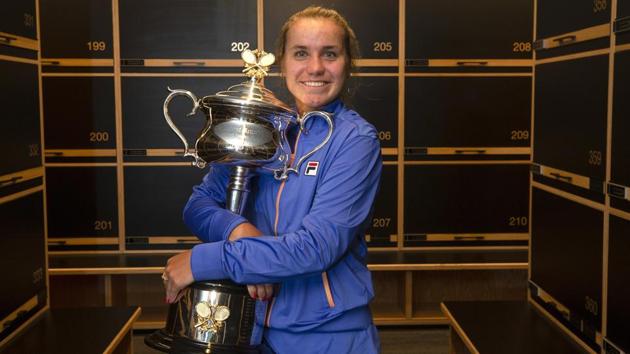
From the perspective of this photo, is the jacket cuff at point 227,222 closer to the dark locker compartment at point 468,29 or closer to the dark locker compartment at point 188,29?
the dark locker compartment at point 188,29

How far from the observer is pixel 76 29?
363 centimetres

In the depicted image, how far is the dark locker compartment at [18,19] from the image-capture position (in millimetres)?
2100

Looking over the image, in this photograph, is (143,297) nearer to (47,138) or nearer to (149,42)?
(47,138)

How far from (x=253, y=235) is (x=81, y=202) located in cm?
265

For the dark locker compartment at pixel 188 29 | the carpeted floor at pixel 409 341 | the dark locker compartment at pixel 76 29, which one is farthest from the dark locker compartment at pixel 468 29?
the dark locker compartment at pixel 76 29

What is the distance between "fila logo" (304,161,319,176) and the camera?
1.35 meters

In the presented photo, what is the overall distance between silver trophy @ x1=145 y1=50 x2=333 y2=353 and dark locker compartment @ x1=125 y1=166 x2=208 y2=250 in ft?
7.83

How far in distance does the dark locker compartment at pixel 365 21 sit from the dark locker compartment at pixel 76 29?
0.85 m

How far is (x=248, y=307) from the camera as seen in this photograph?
1.32m

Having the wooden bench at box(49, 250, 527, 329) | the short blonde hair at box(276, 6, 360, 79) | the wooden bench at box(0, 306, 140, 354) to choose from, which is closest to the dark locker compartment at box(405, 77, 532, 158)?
the wooden bench at box(49, 250, 527, 329)

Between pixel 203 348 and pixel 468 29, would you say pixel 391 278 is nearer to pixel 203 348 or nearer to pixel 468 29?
pixel 468 29

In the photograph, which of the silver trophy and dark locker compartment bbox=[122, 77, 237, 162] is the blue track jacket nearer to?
the silver trophy

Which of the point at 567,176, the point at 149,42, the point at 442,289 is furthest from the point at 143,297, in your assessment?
the point at 567,176

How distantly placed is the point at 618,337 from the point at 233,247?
1.12m
